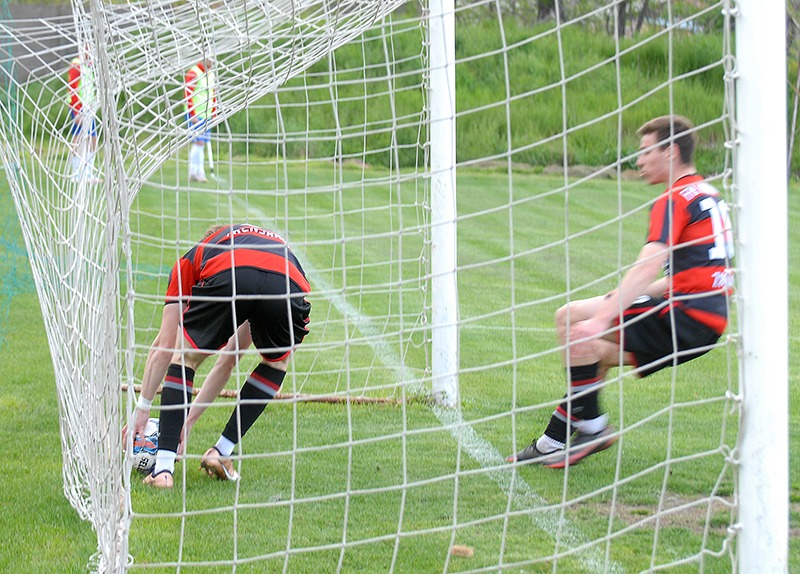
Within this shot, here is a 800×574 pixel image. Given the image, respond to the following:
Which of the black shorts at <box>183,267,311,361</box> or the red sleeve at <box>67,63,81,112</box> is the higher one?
the red sleeve at <box>67,63,81,112</box>

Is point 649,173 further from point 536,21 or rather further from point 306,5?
point 536,21

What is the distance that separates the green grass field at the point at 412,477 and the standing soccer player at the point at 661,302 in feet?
0.60

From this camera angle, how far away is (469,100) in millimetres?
19250

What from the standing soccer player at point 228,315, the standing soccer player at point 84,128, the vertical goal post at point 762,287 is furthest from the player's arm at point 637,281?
→ the standing soccer player at point 84,128

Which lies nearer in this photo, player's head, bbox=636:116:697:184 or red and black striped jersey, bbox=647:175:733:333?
red and black striped jersey, bbox=647:175:733:333

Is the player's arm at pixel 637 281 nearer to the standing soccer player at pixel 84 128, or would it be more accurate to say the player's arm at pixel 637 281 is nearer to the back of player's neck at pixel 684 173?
the back of player's neck at pixel 684 173

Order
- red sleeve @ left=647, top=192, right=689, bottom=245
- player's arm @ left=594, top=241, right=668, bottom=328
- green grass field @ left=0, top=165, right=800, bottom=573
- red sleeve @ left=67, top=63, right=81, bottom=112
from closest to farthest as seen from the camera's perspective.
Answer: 1. green grass field @ left=0, top=165, right=800, bottom=573
2. player's arm @ left=594, top=241, right=668, bottom=328
3. red sleeve @ left=647, top=192, right=689, bottom=245
4. red sleeve @ left=67, top=63, right=81, bottom=112

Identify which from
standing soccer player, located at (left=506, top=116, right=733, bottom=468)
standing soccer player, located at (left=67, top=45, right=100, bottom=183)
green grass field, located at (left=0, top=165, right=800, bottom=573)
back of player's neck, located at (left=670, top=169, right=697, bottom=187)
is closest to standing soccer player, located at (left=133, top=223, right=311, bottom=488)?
green grass field, located at (left=0, top=165, right=800, bottom=573)

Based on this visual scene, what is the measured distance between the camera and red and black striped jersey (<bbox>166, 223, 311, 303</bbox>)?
4.29 meters

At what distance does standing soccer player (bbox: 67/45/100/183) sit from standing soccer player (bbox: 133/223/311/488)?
565 mm

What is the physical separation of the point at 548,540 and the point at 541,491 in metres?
0.49

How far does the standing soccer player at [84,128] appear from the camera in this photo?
436cm

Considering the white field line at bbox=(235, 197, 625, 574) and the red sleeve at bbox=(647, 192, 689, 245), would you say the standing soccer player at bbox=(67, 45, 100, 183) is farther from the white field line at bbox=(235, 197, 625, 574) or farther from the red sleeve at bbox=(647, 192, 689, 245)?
the red sleeve at bbox=(647, 192, 689, 245)

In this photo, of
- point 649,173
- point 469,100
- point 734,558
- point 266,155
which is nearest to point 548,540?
point 734,558
